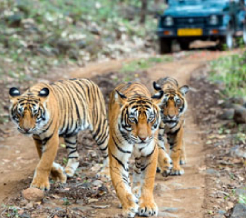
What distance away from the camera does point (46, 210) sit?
483 centimetres

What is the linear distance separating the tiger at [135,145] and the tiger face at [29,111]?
823 mm

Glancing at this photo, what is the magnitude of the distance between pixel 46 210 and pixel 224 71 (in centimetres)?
840

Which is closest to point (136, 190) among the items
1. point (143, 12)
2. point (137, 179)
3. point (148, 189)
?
point (137, 179)

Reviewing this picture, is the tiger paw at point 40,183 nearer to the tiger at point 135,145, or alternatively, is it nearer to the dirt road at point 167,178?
the dirt road at point 167,178

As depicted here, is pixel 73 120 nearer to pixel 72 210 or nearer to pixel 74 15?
pixel 72 210

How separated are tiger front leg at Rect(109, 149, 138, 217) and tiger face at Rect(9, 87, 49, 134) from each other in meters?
0.93

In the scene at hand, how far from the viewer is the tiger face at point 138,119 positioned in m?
4.48

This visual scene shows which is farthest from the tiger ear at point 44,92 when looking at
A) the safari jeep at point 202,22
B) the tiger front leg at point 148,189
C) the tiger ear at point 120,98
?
the safari jeep at point 202,22

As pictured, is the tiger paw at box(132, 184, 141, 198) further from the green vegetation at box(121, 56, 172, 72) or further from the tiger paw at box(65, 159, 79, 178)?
the green vegetation at box(121, 56, 172, 72)

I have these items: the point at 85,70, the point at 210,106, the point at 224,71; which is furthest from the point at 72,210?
the point at 85,70

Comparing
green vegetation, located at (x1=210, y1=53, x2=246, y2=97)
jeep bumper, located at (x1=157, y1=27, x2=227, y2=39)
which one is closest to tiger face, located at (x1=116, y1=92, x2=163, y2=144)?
green vegetation, located at (x1=210, y1=53, x2=246, y2=97)

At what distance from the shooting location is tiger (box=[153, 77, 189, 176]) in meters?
6.11

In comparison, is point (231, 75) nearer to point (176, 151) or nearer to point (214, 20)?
point (176, 151)

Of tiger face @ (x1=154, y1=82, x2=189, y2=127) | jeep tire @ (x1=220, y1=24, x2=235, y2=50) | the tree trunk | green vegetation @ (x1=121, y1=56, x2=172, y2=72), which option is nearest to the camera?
tiger face @ (x1=154, y1=82, x2=189, y2=127)
